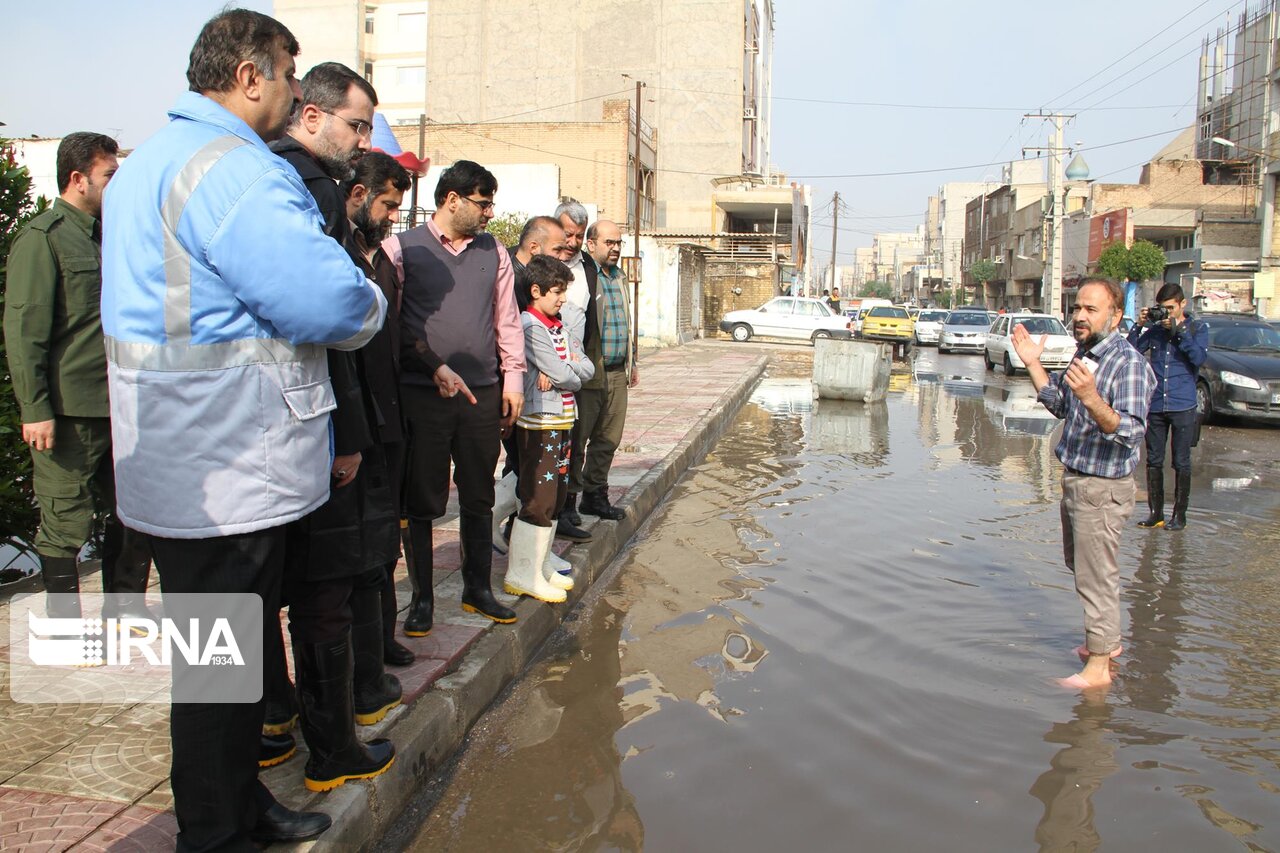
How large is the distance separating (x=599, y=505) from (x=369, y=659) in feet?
11.2

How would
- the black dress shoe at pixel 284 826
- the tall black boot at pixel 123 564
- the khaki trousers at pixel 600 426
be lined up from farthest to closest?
the khaki trousers at pixel 600 426 < the tall black boot at pixel 123 564 < the black dress shoe at pixel 284 826

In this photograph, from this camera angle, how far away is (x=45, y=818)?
2.67 metres

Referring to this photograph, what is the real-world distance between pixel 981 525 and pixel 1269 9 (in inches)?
2154

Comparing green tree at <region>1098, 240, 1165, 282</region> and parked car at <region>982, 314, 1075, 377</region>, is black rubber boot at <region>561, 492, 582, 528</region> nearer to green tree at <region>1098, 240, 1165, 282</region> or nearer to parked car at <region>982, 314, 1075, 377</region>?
parked car at <region>982, 314, 1075, 377</region>

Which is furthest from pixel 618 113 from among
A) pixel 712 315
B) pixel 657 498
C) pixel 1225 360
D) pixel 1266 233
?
pixel 657 498

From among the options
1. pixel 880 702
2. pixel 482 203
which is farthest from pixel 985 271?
pixel 482 203

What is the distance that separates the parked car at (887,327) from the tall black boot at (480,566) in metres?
25.3

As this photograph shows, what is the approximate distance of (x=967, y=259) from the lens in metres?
99.0

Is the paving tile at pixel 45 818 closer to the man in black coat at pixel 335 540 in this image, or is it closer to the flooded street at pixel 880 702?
the man in black coat at pixel 335 540

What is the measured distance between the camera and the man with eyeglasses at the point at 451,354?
4.06 metres

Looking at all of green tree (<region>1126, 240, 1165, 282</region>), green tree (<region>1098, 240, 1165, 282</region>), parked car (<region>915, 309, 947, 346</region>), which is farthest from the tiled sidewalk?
green tree (<region>1126, 240, 1165, 282</region>)

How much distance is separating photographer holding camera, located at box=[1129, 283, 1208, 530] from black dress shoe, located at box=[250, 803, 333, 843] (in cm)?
707

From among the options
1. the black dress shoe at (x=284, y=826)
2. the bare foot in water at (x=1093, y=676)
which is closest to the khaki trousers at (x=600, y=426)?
the bare foot in water at (x=1093, y=676)

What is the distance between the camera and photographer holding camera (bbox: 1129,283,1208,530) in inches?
301
